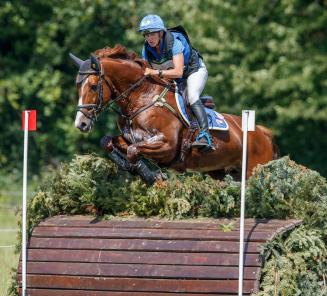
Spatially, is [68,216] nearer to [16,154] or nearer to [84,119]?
[84,119]

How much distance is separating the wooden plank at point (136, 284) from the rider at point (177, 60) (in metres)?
2.30

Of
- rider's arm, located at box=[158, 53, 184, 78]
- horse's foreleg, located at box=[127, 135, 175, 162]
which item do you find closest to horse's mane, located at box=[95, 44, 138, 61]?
rider's arm, located at box=[158, 53, 184, 78]

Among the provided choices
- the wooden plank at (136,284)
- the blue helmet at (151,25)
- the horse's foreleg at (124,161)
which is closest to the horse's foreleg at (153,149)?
the horse's foreleg at (124,161)

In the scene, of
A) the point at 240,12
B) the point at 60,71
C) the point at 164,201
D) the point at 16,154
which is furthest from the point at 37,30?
the point at 164,201

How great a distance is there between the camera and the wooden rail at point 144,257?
8461mm

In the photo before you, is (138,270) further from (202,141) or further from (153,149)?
(202,141)

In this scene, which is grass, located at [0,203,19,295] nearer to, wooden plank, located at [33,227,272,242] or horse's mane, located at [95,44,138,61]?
wooden plank, located at [33,227,272,242]

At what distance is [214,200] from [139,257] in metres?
0.92

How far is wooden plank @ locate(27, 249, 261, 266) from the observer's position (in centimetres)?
848

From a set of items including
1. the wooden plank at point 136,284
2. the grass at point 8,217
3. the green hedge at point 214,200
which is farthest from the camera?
the grass at point 8,217

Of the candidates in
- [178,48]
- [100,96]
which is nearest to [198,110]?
[178,48]

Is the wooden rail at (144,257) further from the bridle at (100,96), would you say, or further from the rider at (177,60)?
the rider at (177,60)

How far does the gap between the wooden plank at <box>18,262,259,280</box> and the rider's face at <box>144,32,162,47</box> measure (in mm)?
2519

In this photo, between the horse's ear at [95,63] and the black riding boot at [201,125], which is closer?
the horse's ear at [95,63]
